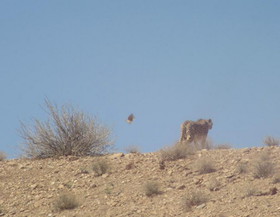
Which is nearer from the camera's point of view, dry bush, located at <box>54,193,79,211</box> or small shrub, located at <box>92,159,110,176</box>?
dry bush, located at <box>54,193,79,211</box>

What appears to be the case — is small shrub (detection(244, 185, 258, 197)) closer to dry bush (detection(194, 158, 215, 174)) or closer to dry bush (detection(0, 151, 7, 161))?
dry bush (detection(194, 158, 215, 174))

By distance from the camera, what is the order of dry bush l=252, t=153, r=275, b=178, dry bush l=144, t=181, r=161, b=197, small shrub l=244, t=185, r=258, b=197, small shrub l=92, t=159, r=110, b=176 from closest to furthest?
small shrub l=244, t=185, r=258, b=197 → dry bush l=144, t=181, r=161, b=197 → dry bush l=252, t=153, r=275, b=178 → small shrub l=92, t=159, r=110, b=176

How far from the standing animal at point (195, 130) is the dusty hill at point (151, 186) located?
397 cm

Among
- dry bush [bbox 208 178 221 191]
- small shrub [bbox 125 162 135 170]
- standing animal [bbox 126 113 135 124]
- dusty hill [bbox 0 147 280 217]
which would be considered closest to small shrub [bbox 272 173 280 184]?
Answer: dusty hill [bbox 0 147 280 217]

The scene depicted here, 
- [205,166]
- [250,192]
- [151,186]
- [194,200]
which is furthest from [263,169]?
[151,186]

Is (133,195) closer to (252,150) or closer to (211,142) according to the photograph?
(252,150)

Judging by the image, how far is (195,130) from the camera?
20953 mm

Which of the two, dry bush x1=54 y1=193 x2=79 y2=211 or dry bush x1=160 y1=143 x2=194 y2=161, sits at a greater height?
dry bush x1=160 y1=143 x2=194 y2=161

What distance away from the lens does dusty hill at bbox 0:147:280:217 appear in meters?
12.1

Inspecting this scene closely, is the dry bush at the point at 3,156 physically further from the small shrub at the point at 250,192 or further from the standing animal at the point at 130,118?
the small shrub at the point at 250,192

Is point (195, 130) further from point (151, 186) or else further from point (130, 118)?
point (151, 186)

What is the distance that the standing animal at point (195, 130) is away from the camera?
2083 centimetres

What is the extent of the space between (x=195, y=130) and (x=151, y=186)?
7885mm

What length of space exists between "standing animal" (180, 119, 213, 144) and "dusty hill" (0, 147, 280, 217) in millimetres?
3970
